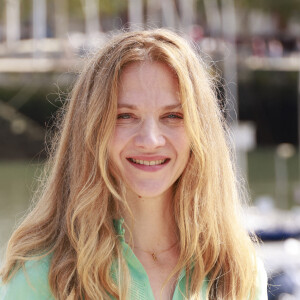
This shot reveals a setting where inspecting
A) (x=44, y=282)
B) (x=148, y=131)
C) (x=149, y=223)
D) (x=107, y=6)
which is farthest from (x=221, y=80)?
(x=44, y=282)

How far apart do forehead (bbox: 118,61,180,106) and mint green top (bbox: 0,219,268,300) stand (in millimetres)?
331

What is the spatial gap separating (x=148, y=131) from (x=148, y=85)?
0.13 metres

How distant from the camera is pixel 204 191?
81.0 inches

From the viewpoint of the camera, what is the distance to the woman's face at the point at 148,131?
189 cm

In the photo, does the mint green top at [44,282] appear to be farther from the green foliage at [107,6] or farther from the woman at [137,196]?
the green foliage at [107,6]

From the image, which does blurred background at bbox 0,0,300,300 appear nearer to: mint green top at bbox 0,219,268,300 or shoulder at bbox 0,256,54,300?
mint green top at bbox 0,219,268,300

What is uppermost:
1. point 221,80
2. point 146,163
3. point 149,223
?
point 221,80

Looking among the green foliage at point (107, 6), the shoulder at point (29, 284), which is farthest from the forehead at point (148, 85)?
the green foliage at point (107, 6)

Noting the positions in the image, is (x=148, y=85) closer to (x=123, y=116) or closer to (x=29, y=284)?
(x=123, y=116)

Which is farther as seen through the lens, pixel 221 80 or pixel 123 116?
pixel 221 80

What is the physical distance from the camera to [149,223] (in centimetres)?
202

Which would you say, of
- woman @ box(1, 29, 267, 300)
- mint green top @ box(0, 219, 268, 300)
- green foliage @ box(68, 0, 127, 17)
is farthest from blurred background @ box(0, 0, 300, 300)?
mint green top @ box(0, 219, 268, 300)

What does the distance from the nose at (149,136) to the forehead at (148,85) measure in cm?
5

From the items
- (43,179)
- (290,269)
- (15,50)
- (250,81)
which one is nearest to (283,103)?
(250,81)
